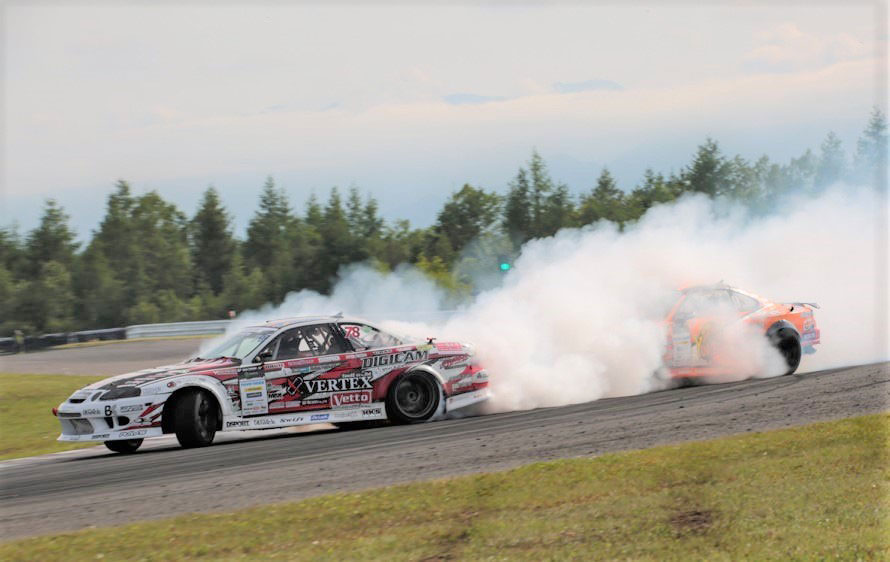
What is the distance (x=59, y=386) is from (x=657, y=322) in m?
13.3

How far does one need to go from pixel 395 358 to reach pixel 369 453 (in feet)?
7.87

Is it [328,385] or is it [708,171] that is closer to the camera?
[328,385]

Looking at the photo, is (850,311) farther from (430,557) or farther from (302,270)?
(302,270)

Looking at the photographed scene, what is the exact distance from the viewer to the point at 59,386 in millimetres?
21812

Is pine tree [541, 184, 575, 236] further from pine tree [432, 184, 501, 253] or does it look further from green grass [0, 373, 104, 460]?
green grass [0, 373, 104, 460]

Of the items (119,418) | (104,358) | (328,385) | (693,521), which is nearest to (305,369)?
(328,385)

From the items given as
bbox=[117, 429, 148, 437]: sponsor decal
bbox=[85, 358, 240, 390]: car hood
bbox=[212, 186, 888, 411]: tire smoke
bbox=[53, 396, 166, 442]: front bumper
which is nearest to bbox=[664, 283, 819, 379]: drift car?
bbox=[212, 186, 888, 411]: tire smoke

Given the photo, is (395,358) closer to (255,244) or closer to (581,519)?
(581,519)

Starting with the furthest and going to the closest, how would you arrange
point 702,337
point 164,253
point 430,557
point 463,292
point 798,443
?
point 164,253 < point 463,292 < point 702,337 < point 798,443 < point 430,557

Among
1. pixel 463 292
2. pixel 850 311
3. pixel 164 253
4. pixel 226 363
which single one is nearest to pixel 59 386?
pixel 226 363

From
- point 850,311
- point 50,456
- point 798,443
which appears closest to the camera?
point 798,443

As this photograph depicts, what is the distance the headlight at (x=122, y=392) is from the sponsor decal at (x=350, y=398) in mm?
2395

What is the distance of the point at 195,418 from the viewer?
12.1 m

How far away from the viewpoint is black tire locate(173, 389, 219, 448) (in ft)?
39.5
